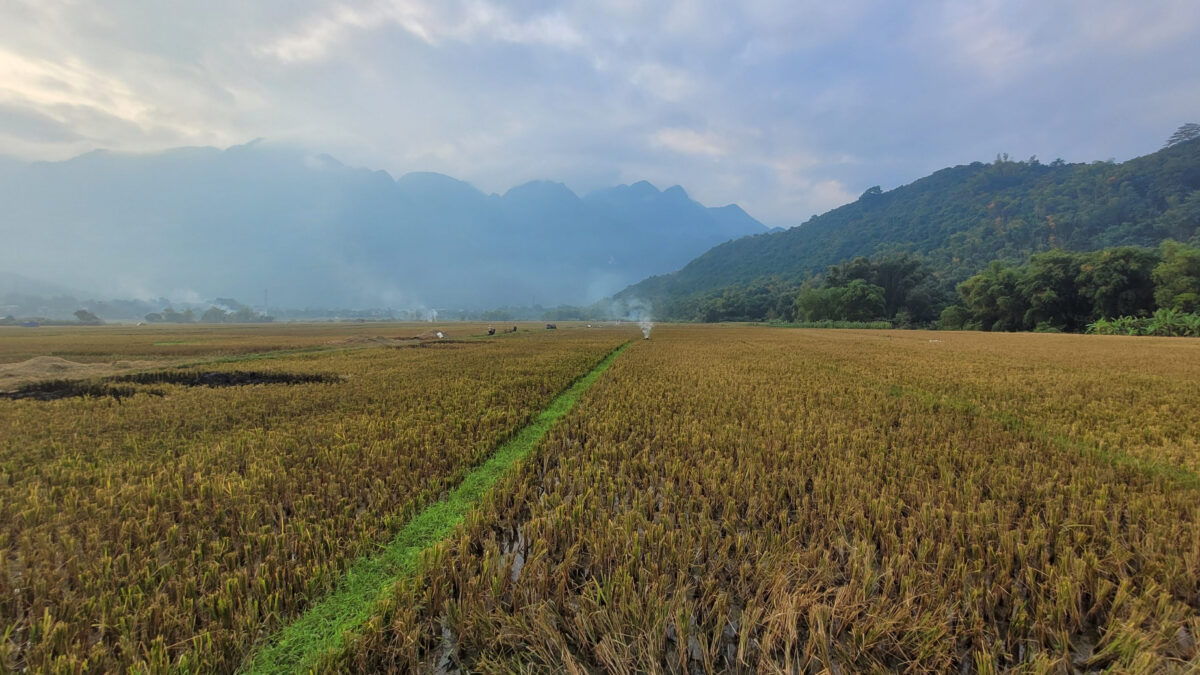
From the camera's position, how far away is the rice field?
2.18 m

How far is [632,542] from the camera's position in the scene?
3070mm

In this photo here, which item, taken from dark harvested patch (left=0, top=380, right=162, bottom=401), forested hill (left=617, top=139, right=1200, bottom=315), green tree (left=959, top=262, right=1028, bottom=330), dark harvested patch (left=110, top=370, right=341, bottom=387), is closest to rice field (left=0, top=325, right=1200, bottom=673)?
dark harvested patch (left=0, top=380, right=162, bottom=401)

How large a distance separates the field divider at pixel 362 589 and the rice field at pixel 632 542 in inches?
3.2

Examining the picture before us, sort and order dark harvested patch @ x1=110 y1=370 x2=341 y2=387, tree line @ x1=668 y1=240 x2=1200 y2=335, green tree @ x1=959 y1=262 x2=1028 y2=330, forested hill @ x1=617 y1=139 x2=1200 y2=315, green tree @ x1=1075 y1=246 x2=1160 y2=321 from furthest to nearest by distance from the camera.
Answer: forested hill @ x1=617 y1=139 x2=1200 y2=315 → green tree @ x1=959 y1=262 x2=1028 y2=330 → green tree @ x1=1075 y1=246 x2=1160 y2=321 → tree line @ x1=668 y1=240 x2=1200 y2=335 → dark harvested patch @ x1=110 y1=370 x2=341 y2=387

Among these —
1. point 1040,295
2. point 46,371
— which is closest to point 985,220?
point 1040,295

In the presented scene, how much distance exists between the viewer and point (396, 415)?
730cm

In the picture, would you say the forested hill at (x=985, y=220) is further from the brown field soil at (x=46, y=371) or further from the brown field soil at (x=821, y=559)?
the brown field soil at (x=46, y=371)

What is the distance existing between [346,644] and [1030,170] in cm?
21779

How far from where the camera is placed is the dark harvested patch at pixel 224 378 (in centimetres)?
1146

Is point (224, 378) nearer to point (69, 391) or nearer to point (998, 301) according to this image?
point (69, 391)

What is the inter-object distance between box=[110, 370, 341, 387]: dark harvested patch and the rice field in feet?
15.1

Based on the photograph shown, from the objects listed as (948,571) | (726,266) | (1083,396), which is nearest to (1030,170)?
(726,266)

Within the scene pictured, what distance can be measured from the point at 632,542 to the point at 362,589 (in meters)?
1.81

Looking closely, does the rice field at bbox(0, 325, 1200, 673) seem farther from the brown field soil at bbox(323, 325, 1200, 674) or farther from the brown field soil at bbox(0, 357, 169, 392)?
the brown field soil at bbox(0, 357, 169, 392)
